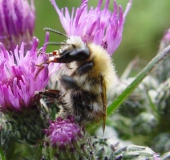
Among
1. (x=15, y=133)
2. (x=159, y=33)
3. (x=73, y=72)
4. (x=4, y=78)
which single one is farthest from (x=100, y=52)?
(x=159, y=33)

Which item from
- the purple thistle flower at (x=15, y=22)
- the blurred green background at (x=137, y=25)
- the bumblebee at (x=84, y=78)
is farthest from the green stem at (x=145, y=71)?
the blurred green background at (x=137, y=25)

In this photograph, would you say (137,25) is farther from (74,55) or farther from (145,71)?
(74,55)

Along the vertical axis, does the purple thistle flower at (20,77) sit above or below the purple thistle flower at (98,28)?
below

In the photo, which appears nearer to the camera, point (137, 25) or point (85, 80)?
point (85, 80)

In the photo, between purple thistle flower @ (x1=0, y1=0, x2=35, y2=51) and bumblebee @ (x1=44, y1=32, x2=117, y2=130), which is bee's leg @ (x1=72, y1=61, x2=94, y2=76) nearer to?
bumblebee @ (x1=44, y1=32, x2=117, y2=130)

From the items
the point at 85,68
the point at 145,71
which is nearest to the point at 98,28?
the point at 145,71

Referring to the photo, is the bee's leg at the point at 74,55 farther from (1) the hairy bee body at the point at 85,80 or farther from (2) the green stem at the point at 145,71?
(2) the green stem at the point at 145,71
